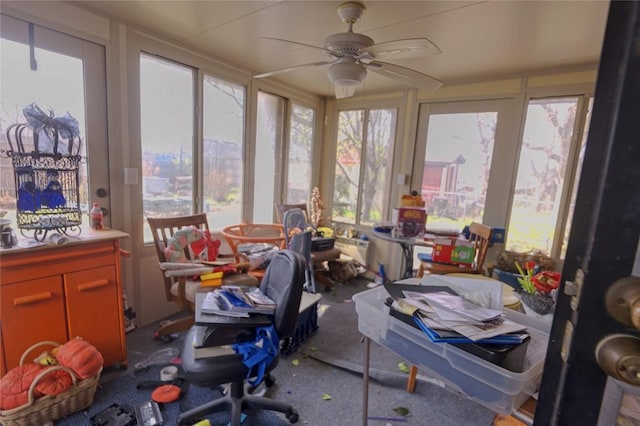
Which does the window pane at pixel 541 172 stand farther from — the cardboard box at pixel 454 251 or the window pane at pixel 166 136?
the window pane at pixel 166 136

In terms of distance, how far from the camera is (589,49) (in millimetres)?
2148

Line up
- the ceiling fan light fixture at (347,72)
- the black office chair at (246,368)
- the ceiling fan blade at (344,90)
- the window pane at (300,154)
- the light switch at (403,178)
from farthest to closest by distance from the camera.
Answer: the window pane at (300,154)
the light switch at (403,178)
the ceiling fan blade at (344,90)
the ceiling fan light fixture at (347,72)
the black office chair at (246,368)

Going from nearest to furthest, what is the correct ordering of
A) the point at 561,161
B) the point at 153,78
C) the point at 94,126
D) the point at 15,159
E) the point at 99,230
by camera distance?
the point at 15,159 → the point at 99,230 → the point at 94,126 → the point at 153,78 → the point at 561,161

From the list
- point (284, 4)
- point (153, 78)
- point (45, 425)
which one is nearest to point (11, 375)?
point (45, 425)

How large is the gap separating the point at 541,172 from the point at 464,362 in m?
2.62

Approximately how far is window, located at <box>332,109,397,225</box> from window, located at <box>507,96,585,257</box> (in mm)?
1325

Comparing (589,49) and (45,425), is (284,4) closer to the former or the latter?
(589,49)

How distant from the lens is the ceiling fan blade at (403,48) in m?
1.50

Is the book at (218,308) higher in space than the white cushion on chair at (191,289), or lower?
higher

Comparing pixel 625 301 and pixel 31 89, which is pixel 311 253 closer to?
pixel 31 89

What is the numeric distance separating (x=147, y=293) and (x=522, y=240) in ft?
11.1

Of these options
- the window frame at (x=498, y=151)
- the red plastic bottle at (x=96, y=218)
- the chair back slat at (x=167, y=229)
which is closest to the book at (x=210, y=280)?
the chair back slat at (x=167, y=229)

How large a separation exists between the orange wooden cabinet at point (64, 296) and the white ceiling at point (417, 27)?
1.48 m

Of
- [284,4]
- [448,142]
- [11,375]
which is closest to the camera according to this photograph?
[11,375]
